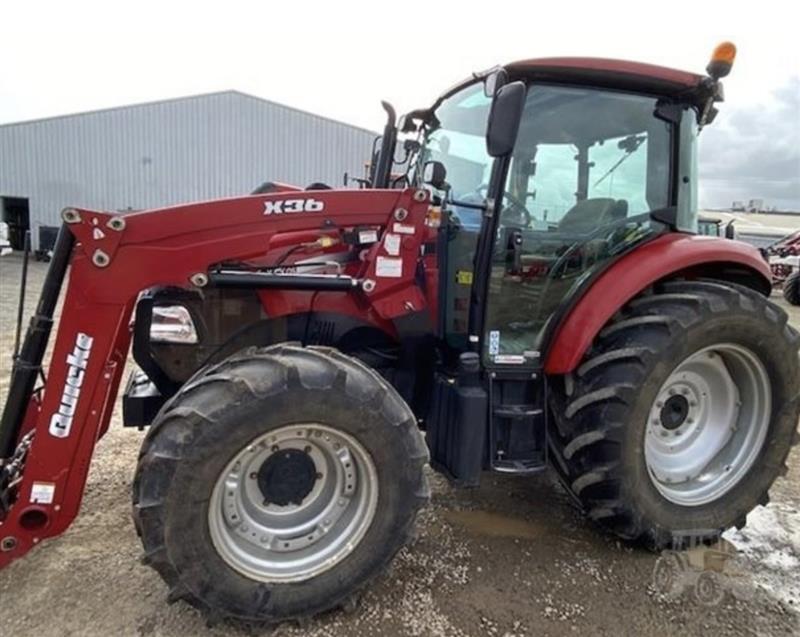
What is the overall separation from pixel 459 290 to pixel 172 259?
129 centimetres

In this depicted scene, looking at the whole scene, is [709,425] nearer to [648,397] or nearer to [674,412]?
[674,412]

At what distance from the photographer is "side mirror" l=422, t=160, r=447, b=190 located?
287 cm

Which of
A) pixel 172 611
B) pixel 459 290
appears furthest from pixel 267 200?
pixel 172 611

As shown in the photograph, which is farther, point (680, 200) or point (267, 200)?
point (680, 200)

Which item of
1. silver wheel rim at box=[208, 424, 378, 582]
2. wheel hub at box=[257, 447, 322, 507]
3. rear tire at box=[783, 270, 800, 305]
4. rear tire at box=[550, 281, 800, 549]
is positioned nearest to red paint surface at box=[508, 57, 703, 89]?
rear tire at box=[550, 281, 800, 549]

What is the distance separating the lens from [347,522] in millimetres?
2434

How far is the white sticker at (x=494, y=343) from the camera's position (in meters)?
2.85

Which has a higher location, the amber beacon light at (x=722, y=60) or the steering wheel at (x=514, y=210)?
the amber beacon light at (x=722, y=60)

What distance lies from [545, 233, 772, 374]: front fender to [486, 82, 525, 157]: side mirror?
816 mm

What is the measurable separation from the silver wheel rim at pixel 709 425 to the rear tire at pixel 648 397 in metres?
0.04

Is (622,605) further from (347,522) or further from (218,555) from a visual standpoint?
(218,555)

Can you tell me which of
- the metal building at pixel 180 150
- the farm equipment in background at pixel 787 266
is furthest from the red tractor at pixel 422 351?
the metal building at pixel 180 150

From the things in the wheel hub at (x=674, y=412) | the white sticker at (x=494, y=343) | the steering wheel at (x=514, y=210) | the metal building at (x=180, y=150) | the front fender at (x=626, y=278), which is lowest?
the wheel hub at (x=674, y=412)

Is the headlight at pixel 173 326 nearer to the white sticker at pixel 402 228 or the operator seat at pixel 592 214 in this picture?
the white sticker at pixel 402 228
